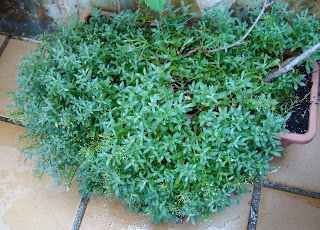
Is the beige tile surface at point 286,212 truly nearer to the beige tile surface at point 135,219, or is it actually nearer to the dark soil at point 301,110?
the beige tile surface at point 135,219

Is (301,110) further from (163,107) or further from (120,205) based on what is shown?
(120,205)

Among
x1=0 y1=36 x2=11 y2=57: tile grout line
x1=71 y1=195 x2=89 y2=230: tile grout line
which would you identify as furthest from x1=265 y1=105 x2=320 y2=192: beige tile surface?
x1=0 y1=36 x2=11 y2=57: tile grout line

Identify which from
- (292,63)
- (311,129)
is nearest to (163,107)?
(292,63)

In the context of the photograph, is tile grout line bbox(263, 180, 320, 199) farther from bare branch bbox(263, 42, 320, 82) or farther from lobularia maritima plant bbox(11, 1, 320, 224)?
bare branch bbox(263, 42, 320, 82)

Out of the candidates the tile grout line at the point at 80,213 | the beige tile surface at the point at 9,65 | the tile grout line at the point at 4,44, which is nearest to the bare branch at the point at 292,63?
the tile grout line at the point at 80,213

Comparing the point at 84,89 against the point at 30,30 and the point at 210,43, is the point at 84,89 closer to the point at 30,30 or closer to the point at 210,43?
the point at 210,43

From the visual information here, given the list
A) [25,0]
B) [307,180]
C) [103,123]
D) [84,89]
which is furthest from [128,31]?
[307,180]
